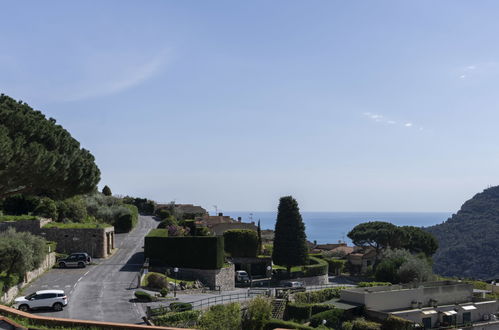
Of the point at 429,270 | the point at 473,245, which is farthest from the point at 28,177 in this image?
the point at 473,245

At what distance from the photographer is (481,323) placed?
158 feet

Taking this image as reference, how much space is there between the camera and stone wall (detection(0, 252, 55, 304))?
34912mm

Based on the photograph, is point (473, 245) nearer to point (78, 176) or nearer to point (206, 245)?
point (206, 245)

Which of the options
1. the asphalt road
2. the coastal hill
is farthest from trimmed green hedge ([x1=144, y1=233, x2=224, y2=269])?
the coastal hill

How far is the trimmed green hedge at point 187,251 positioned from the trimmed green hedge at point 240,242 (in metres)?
9.30

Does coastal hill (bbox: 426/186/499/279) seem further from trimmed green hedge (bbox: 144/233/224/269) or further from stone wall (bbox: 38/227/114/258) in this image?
stone wall (bbox: 38/227/114/258)

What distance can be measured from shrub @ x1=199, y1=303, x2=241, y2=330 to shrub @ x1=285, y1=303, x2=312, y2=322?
1102cm

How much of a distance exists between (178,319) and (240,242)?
1191 inches

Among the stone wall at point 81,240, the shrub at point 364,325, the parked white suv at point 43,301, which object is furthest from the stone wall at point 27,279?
the shrub at point 364,325

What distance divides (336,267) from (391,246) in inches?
431

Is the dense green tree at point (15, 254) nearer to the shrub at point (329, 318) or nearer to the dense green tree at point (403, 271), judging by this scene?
the shrub at point (329, 318)

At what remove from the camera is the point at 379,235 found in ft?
276

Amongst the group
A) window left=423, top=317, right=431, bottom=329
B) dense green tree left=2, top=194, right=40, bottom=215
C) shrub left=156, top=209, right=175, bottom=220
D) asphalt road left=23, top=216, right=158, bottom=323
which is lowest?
window left=423, top=317, right=431, bottom=329

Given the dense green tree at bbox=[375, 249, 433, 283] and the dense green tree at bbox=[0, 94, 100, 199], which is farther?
the dense green tree at bbox=[375, 249, 433, 283]
